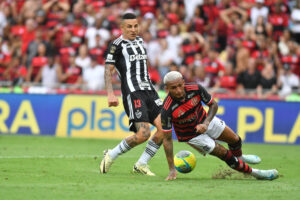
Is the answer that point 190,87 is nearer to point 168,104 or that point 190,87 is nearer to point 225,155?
point 168,104

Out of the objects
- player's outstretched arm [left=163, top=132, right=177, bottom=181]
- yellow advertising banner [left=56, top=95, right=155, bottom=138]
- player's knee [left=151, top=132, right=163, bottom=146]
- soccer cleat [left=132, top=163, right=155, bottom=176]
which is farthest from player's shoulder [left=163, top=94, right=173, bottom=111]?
yellow advertising banner [left=56, top=95, right=155, bottom=138]

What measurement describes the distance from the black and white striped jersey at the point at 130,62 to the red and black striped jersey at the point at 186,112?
1.06 m

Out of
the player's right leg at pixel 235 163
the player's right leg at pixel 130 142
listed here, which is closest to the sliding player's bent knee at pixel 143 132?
the player's right leg at pixel 130 142

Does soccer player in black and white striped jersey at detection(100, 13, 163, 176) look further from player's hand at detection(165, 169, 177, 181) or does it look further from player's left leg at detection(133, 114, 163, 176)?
player's hand at detection(165, 169, 177, 181)

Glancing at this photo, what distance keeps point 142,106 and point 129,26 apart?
4.59 feet

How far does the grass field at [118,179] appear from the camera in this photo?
8148 millimetres

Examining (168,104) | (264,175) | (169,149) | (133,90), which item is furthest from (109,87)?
(264,175)

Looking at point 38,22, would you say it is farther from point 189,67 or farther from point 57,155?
point 57,155

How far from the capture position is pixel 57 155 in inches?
533

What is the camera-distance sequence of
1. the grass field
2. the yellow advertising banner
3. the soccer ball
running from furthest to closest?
1. the yellow advertising banner
2. the soccer ball
3. the grass field

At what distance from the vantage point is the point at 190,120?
32.6ft

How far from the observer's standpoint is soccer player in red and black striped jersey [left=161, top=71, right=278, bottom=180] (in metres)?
9.62

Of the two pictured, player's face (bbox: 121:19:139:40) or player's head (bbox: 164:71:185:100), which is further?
player's face (bbox: 121:19:139:40)

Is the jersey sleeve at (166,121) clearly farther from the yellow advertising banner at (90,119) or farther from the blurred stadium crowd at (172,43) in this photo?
the blurred stadium crowd at (172,43)
